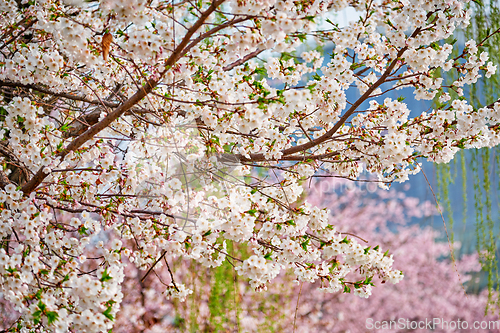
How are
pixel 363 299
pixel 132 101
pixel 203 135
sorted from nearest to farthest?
1. pixel 132 101
2. pixel 203 135
3. pixel 363 299

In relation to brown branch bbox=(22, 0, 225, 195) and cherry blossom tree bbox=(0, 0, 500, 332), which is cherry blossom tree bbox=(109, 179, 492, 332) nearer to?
cherry blossom tree bbox=(0, 0, 500, 332)

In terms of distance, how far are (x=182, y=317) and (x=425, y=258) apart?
15.8ft

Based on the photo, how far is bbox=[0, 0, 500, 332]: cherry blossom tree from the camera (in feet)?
5.45

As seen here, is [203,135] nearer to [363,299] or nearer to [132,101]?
[132,101]

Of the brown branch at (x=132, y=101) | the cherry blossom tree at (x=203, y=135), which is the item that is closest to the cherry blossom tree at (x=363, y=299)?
the cherry blossom tree at (x=203, y=135)

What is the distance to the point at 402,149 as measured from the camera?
6.56 ft

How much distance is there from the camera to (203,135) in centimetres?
209

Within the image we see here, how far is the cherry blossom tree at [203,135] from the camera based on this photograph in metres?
1.66

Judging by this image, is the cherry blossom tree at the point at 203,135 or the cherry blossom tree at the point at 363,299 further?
the cherry blossom tree at the point at 363,299

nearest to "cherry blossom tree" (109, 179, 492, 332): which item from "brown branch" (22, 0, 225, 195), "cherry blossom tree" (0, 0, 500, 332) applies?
"cherry blossom tree" (0, 0, 500, 332)

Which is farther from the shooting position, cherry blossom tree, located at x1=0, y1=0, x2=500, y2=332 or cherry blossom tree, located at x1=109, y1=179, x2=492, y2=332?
cherry blossom tree, located at x1=109, y1=179, x2=492, y2=332

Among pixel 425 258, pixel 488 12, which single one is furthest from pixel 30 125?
pixel 425 258

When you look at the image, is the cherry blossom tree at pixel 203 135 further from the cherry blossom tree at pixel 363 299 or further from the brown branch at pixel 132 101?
the cherry blossom tree at pixel 363 299

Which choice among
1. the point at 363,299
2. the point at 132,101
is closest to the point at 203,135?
the point at 132,101
